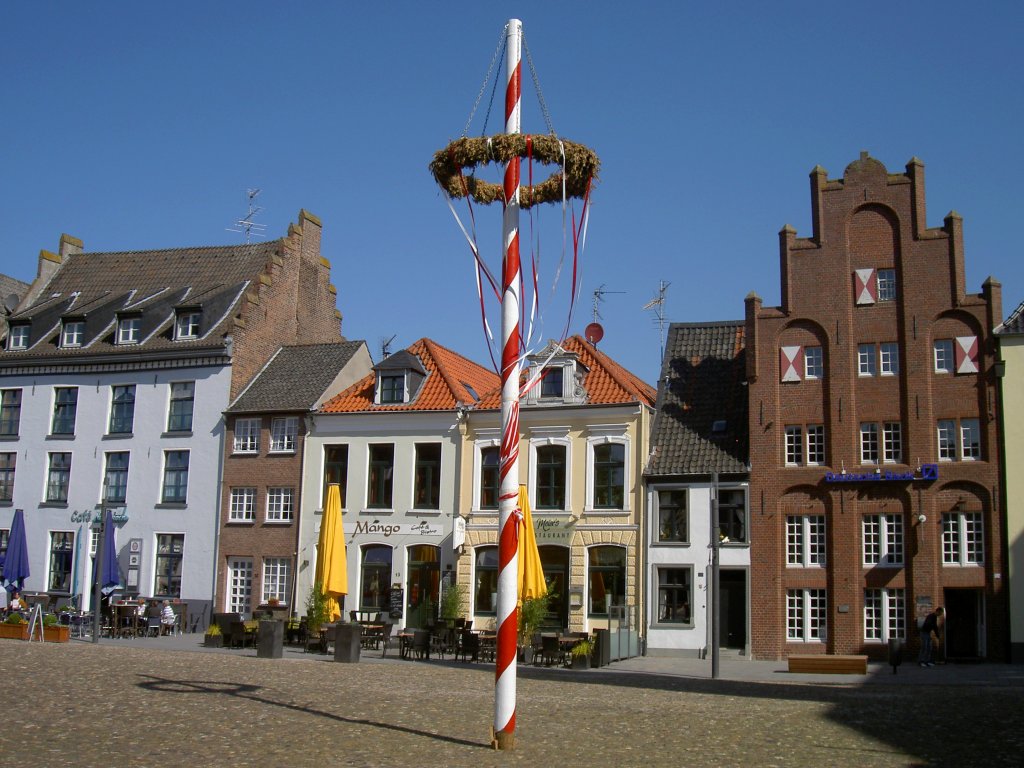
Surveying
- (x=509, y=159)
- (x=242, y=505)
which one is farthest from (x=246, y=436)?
(x=509, y=159)

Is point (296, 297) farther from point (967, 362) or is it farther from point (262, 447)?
point (967, 362)

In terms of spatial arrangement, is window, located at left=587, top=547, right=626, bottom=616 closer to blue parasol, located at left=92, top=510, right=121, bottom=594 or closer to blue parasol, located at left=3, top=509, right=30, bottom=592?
blue parasol, located at left=92, top=510, right=121, bottom=594

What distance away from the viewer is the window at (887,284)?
3381 centimetres

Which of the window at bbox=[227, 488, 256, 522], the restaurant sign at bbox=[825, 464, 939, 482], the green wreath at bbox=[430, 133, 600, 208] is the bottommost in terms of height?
the window at bbox=[227, 488, 256, 522]

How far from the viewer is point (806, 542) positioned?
33.3m

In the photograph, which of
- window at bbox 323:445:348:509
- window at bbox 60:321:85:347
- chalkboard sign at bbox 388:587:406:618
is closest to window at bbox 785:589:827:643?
chalkboard sign at bbox 388:587:406:618

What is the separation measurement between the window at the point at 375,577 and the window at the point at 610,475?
7.51m

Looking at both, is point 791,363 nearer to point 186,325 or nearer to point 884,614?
point 884,614

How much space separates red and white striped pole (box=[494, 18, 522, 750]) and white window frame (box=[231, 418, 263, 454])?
1066 inches

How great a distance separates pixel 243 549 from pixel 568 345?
43.6ft

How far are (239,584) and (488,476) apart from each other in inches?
387

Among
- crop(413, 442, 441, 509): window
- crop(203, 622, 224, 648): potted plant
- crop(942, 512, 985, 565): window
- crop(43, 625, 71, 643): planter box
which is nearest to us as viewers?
crop(43, 625, 71, 643): planter box

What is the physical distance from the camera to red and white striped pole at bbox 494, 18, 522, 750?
13180mm

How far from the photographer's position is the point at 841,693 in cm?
2128
